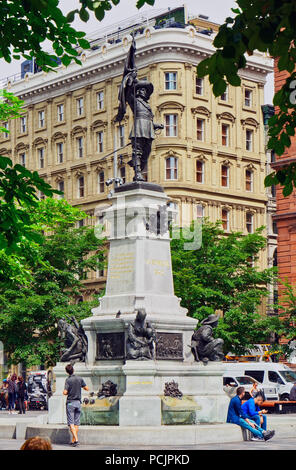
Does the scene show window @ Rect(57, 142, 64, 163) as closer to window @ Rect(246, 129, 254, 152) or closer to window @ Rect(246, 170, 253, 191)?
window @ Rect(246, 129, 254, 152)

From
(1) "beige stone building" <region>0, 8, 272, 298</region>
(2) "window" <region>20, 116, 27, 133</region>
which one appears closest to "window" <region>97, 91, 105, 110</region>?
(1) "beige stone building" <region>0, 8, 272, 298</region>

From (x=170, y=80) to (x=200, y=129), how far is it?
439 cm

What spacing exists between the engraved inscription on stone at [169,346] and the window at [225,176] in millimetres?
52434

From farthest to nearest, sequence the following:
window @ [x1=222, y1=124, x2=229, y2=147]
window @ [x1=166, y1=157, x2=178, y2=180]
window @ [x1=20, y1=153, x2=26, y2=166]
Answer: window @ [x1=20, y1=153, x2=26, y2=166] → window @ [x1=222, y1=124, x2=229, y2=147] → window @ [x1=166, y1=157, x2=178, y2=180]

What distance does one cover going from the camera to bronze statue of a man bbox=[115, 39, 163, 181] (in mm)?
24016

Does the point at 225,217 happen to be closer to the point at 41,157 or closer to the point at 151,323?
the point at 41,157

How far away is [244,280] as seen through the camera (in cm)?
5081

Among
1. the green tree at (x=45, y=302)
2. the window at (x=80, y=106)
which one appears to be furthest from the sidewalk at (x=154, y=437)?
the window at (x=80, y=106)

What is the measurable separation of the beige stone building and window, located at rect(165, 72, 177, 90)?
7cm

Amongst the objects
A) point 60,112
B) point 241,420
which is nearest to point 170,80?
point 60,112

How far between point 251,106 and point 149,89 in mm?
53375
